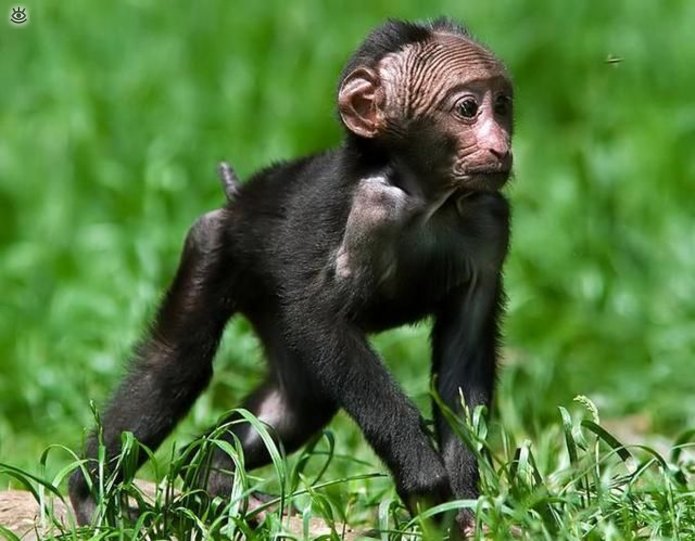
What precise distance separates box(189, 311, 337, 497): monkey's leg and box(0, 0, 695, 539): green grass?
1.49 feet

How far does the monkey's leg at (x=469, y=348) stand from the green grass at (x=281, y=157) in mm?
1226

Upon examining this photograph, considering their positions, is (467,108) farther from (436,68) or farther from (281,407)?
(281,407)

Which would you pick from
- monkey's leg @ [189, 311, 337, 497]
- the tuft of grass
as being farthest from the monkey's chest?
monkey's leg @ [189, 311, 337, 497]

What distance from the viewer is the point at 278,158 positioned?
11.0 metres

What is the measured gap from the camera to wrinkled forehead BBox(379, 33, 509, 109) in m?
6.45

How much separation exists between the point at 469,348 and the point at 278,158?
4.46 meters

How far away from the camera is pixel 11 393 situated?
9.44 meters

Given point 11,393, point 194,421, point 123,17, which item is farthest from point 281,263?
point 123,17

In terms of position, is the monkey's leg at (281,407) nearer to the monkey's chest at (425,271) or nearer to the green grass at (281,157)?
the green grass at (281,157)

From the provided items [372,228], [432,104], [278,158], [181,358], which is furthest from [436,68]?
[278,158]

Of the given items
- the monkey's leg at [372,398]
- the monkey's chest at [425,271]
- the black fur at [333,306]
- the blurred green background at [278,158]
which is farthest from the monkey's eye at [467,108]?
the blurred green background at [278,158]

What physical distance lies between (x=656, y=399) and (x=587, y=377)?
17.5 inches

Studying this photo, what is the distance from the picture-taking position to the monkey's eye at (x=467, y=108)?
645 cm

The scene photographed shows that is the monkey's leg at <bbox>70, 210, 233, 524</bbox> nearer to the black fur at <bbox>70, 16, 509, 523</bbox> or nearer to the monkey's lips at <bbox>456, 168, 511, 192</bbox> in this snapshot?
the black fur at <bbox>70, 16, 509, 523</bbox>
